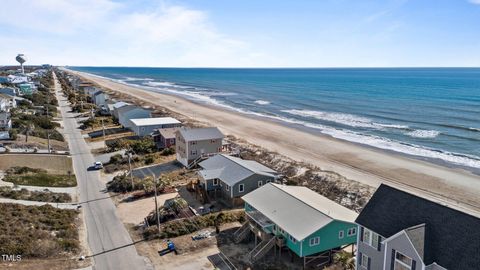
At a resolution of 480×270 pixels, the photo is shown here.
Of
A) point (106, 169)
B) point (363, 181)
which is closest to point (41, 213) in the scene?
point (106, 169)

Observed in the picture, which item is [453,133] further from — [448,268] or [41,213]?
[41,213]

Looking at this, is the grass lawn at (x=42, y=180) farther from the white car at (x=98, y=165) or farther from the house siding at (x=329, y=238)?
the house siding at (x=329, y=238)

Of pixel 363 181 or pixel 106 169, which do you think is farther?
pixel 106 169

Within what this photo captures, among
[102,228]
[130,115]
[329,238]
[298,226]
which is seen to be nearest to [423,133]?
[329,238]

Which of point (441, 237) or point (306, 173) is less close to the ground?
point (441, 237)

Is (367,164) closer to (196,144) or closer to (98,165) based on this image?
(196,144)

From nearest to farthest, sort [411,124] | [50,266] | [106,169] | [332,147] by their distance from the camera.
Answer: [50,266] < [106,169] < [332,147] < [411,124]

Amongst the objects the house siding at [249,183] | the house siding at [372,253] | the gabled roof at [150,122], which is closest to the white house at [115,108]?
the gabled roof at [150,122]
